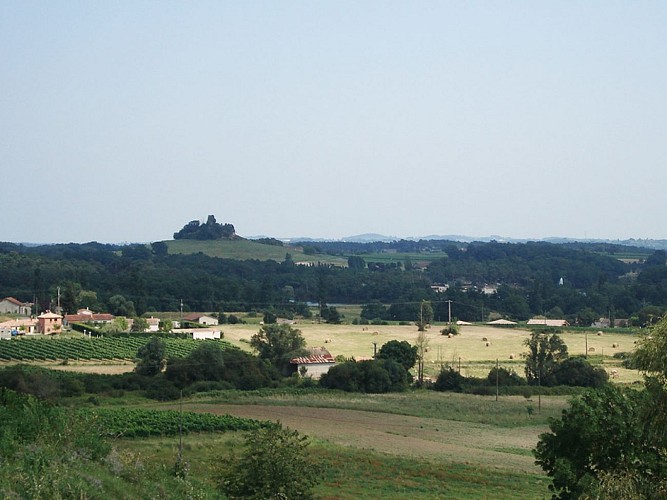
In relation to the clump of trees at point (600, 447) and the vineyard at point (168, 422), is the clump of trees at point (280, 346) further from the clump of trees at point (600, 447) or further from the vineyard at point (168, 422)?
the clump of trees at point (600, 447)

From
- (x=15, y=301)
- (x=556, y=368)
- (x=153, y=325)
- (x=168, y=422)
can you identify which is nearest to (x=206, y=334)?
(x=153, y=325)

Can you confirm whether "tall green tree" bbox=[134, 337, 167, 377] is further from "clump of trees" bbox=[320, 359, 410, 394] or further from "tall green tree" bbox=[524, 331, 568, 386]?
"tall green tree" bbox=[524, 331, 568, 386]

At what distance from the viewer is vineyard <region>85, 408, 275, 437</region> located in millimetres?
38625

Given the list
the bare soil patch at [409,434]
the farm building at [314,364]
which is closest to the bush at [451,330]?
the farm building at [314,364]

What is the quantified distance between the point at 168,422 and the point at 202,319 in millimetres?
58786

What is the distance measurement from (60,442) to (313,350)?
5224 cm

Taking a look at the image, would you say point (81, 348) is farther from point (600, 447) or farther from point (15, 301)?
point (600, 447)

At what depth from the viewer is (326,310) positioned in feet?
371

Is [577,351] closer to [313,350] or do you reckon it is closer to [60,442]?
[313,350]

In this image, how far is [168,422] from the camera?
40.7m

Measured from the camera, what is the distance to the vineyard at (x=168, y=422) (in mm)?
38625

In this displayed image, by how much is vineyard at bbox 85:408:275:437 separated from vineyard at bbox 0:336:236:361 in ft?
72.6

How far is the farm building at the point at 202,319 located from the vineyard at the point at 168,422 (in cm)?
5352

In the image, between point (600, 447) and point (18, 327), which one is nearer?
point (600, 447)
